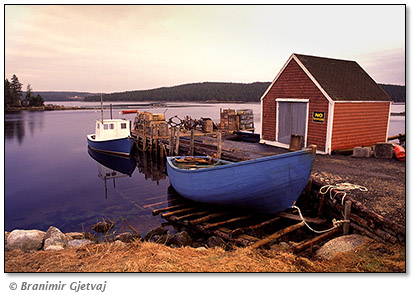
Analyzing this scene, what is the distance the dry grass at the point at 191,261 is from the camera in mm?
5496

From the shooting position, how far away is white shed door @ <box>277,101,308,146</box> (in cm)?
1714

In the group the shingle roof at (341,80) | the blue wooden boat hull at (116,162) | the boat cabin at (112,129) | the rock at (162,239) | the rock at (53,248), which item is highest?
the shingle roof at (341,80)

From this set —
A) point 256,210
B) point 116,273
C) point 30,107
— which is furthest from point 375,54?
point 30,107

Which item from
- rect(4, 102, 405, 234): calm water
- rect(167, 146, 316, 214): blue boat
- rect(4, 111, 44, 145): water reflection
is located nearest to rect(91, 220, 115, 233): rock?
rect(4, 102, 405, 234): calm water

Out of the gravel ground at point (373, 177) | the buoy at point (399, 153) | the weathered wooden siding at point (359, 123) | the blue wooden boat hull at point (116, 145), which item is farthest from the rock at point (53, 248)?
the blue wooden boat hull at point (116, 145)

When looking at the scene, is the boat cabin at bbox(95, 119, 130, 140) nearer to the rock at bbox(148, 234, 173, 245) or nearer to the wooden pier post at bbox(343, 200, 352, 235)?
the rock at bbox(148, 234, 173, 245)

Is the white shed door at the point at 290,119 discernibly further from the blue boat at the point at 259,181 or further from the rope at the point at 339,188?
Result: the blue boat at the point at 259,181

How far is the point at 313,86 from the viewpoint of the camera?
16.2 m

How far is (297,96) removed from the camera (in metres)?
17.2

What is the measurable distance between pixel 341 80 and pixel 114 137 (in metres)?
17.5

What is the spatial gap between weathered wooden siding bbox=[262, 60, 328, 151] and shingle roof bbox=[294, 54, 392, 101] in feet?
1.74

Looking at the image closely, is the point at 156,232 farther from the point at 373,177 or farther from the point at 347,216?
the point at 373,177

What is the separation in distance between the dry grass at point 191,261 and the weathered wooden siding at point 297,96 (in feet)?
34.9
